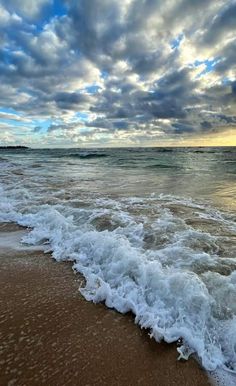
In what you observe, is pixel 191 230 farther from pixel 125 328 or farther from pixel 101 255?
pixel 125 328

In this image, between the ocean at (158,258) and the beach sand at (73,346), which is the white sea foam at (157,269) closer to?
the ocean at (158,258)

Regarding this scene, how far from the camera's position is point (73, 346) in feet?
9.02

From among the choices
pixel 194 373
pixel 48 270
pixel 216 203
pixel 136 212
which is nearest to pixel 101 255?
pixel 48 270

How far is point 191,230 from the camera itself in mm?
5613

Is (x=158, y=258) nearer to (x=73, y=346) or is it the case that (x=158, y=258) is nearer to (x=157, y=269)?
(x=157, y=269)

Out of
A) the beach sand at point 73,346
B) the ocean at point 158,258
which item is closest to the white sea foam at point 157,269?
the ocean at point 158,258

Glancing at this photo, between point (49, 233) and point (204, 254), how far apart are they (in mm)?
3196

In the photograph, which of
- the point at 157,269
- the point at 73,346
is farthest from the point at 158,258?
the point at 73,346

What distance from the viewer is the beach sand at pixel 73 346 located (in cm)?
241

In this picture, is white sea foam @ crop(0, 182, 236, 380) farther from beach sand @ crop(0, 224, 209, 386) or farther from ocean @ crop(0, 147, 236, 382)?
beach sand @ crop(0, 224, 209, 386)

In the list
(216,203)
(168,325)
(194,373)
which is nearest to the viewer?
(194,373)

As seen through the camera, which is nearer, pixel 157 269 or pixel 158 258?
pixel 157 269

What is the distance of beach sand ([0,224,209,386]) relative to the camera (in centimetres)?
241

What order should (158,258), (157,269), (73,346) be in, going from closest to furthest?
(73,346) → (157,269) → (158,258)
